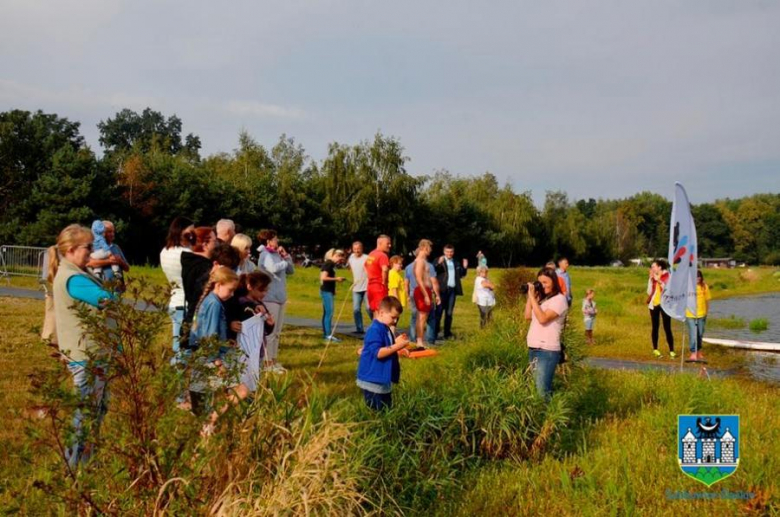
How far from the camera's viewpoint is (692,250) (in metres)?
9.84

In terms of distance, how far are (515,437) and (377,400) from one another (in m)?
1.20

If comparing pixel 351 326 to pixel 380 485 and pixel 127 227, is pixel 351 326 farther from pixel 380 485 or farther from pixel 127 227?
pixel 127 227

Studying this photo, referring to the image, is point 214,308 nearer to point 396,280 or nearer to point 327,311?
point 396,280

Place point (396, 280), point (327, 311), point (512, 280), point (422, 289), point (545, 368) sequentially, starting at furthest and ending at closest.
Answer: point (512, 280) → point (327, 311) → point (396, 280) → point (422, 289) → point (545, 368)

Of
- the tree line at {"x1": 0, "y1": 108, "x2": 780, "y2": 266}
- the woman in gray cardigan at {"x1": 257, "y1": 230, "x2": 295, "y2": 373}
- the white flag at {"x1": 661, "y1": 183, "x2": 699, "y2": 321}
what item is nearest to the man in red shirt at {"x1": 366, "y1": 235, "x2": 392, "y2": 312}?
the woman in gray cardigan at {"x1": 257, "y1": 230, "x2": 295, "y2": 373}

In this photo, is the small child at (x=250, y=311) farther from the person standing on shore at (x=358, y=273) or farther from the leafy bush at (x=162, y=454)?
the person standing on shore at (x=358, y=273)

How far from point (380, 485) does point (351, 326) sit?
38.9 feet

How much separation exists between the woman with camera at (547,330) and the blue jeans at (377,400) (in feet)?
5.89

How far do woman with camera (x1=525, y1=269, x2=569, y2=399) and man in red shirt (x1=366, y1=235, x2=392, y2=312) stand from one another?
413cm

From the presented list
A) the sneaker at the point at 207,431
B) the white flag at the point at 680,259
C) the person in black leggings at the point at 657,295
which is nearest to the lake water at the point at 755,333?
the person in black leggings at the point at 657,295

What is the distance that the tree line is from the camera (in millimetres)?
39625

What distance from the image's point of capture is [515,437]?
5992 mm

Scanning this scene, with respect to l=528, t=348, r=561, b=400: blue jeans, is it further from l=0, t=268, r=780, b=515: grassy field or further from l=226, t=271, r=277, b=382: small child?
l=226, t=271, r=277, b=382: small child

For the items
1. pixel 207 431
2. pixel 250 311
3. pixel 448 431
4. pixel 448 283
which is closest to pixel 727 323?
pixel 448 283
